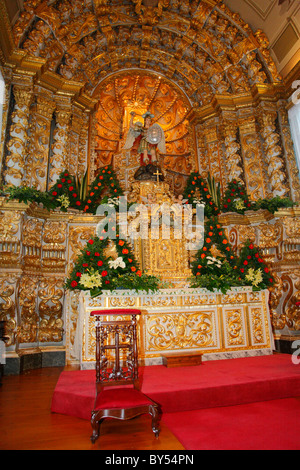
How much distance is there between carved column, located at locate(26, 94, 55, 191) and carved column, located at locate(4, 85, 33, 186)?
0.33 meters

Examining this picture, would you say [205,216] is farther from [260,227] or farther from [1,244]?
[1,244]

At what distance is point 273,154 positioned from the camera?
9.51m

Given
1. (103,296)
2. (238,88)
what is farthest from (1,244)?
(238,88)

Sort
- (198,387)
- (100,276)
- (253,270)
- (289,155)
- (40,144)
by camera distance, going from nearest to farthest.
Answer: (198,387) < (100,276) < (253,270) < (40,144) < (289,155)

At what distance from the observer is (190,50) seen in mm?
10945

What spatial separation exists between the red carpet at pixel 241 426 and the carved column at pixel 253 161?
6.80 m

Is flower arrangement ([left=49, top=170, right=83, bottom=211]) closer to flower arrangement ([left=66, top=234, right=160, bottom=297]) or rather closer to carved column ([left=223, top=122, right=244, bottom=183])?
flower arrangement ([left=66, top=234, right=160, bottom=297])

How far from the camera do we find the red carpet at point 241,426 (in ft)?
8.66

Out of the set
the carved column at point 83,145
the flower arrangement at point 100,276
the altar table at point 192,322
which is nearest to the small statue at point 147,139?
the carved column at point 83,145

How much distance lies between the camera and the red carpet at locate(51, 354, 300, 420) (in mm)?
3584

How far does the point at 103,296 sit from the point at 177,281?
7.88 ft

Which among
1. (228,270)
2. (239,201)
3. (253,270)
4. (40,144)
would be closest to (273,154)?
(239,201)

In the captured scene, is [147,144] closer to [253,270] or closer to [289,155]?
[289,155]

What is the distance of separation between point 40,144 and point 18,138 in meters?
0.85
